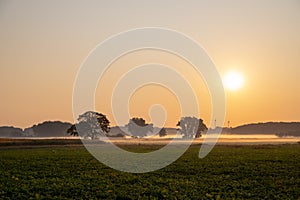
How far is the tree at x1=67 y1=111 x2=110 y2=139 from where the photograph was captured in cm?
15488

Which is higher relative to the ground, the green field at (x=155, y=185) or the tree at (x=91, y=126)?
the tree at (x=91, y=126)

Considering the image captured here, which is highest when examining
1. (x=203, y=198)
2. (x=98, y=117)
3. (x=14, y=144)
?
(x=98, y=117)

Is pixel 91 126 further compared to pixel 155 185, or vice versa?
pixel 91 126

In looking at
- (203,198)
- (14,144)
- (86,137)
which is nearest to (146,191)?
(203,198)

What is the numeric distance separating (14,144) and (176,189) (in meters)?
78.6

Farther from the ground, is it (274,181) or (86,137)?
(86,137)

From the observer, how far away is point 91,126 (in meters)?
156

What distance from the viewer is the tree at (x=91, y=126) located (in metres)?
155

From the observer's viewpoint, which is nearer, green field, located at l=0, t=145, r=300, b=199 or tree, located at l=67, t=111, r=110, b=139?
green field, located at l=0, t=145, r=300, b=199

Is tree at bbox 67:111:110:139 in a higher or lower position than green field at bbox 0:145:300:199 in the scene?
higher

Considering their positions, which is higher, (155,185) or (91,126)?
(91,126)

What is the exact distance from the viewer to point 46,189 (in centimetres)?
2698

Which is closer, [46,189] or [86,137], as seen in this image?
[46,189]

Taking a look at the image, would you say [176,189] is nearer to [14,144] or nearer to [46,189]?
[46,189]
